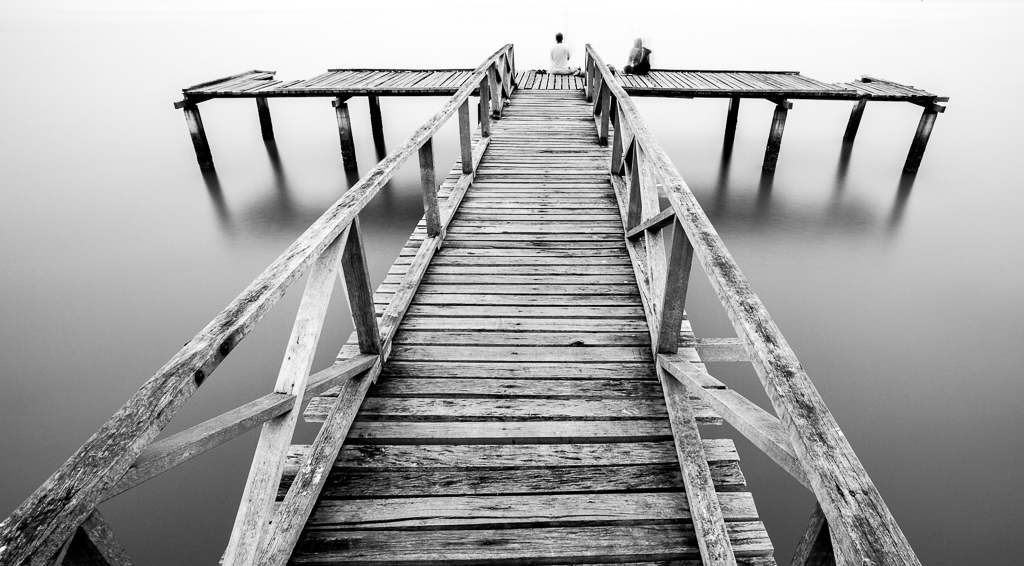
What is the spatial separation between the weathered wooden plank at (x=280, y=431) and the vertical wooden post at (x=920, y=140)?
12554mm

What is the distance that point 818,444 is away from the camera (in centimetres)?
119

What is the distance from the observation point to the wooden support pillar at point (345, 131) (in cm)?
1067

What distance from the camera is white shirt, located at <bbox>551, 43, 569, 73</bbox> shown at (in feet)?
38.7

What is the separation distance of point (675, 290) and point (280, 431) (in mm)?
1772

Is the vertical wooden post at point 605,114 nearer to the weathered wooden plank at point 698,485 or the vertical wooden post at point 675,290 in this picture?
the vertical wooden post at point 675,290

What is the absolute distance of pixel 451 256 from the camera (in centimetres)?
415

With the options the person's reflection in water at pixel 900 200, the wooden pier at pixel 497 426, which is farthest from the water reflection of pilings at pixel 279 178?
the person's reflection in water at pixel 900 200

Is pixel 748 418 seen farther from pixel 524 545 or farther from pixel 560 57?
pixel 560 57

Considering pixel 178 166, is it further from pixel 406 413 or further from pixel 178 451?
pixel 178 451

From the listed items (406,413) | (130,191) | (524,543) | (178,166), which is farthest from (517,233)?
(178,166)

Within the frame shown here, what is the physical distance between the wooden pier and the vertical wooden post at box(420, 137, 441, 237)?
1.1 inches

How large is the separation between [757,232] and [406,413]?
874 cm

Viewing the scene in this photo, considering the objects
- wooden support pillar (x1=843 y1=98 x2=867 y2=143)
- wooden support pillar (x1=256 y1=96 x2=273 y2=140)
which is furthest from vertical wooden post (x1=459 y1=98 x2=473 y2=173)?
wooden support pillar (x1=843 y1=98 x2=867 y2=143)

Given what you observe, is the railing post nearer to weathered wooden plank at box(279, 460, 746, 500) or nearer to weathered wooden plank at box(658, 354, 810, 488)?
weathered wooden plank at box(658, 354, 810, 488)
